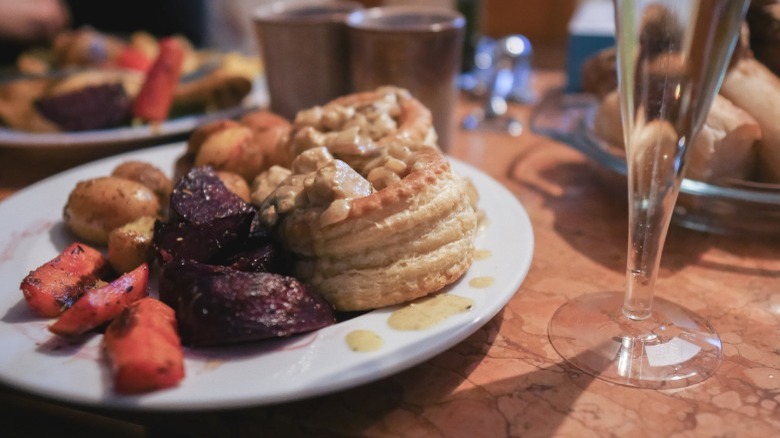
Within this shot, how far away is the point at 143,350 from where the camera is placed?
2.89ft

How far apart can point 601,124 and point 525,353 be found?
0.96 metres

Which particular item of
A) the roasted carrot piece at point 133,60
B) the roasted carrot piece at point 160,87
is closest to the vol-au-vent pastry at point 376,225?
the roasted carrot piece at point 160,87

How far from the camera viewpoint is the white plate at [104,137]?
2.01 m

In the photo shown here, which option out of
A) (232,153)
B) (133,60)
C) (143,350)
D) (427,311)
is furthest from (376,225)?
(133,60)

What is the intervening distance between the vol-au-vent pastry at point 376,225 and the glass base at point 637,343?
9.7 inches

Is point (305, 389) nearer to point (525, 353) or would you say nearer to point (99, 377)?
point (99, 377)

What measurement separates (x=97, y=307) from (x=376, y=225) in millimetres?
489

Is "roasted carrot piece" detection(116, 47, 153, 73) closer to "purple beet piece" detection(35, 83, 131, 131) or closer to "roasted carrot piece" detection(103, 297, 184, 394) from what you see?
"purple beet piece" detection(35, 83, 131, 131)

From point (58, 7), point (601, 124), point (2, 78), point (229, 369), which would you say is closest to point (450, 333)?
point (229, 369)

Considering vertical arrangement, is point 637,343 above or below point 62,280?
below

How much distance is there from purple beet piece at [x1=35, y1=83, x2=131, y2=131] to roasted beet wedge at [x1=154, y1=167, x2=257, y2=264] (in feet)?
3.49

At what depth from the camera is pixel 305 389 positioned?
34.1 inches

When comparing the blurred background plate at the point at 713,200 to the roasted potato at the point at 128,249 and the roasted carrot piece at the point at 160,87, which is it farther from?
the roasted carrot piece at the point at 160,87

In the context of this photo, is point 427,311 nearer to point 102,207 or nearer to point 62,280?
point 62,280
